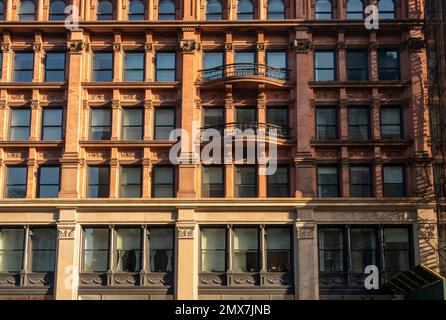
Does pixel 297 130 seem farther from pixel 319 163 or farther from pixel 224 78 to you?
pixel 224 78

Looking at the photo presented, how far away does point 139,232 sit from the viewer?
116 ft

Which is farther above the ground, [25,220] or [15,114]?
[15,114]

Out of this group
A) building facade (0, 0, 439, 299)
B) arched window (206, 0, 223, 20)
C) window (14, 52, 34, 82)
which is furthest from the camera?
arched window (206, 0, 223, 20)

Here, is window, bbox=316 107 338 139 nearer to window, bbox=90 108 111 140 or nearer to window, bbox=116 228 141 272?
window, bbox=116 228 141 272

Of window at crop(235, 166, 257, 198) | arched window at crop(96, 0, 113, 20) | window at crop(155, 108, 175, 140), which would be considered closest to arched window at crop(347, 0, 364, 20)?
window at crop(235, 166, 257, 198)

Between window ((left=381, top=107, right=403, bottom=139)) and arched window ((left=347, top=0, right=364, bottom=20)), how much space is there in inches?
210

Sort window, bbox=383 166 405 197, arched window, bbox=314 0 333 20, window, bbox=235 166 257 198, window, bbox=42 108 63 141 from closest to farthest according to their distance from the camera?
window, bbox=383 166 405 197 → window, bbox=235 166 257 198 → window, bbox=42 108 63 141 → arched window, bbox=314 0 333 20

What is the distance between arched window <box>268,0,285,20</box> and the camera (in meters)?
38.3

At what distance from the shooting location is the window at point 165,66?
37.7 meters

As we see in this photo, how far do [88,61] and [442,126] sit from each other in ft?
61.0

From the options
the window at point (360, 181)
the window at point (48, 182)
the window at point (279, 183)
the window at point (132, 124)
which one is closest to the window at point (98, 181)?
the window at point (48, 182)

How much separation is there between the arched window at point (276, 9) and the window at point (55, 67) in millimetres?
11513

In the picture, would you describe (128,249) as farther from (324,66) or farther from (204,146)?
(324,66)
